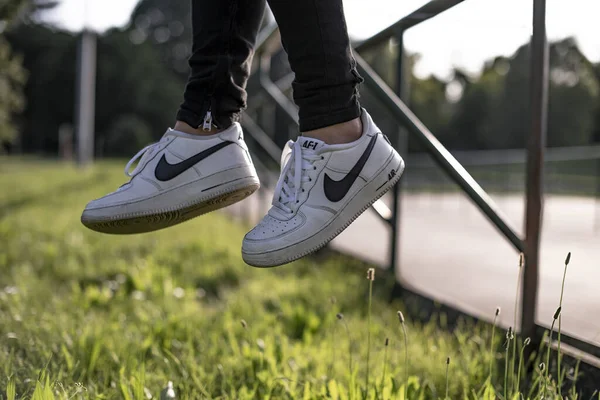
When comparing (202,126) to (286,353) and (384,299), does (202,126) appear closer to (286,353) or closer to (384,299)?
(286,353)

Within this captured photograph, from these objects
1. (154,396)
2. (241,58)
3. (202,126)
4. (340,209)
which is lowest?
(154,396)

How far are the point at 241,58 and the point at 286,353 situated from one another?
736 millimetres

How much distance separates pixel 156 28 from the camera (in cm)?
4138

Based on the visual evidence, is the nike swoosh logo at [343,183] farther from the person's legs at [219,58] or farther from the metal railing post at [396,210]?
the metal railing post at [396,210]

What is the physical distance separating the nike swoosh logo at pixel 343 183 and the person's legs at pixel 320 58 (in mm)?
79

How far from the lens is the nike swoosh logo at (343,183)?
3.71ft

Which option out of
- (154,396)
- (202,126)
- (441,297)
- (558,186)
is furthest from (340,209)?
(558,186)

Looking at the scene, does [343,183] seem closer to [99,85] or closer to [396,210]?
[396,210]

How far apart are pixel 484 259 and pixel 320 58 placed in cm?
251

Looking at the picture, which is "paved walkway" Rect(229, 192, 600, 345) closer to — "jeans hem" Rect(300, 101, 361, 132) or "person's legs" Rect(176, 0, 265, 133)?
"jeans hem" Rect(300, 101, 361, 132)

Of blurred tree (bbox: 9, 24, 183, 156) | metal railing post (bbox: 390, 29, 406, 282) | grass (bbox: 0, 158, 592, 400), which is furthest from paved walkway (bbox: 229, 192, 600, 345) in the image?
blurred tree (bbox: 9, 24, 183, 156)

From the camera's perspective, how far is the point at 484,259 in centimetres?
332

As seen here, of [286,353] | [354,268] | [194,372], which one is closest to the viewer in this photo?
[194,372]

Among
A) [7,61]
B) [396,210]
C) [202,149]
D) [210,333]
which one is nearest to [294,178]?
[202,149]
